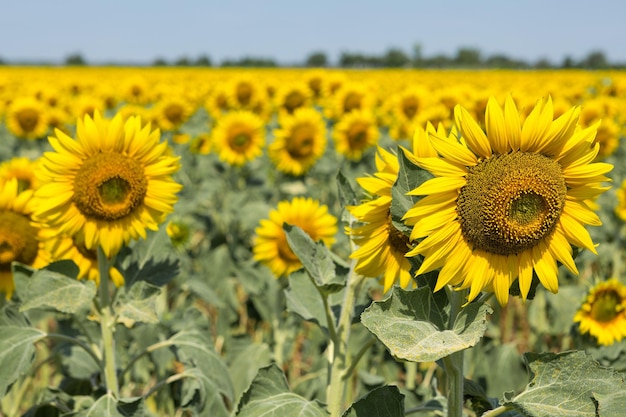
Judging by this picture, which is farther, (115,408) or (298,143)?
(298,143)

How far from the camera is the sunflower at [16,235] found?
2.52 meters

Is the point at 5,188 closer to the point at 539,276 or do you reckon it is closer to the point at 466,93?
the point at 539,276

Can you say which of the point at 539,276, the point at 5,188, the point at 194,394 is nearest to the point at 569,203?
the point at 539,276

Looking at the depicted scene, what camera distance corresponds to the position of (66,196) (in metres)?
2.22

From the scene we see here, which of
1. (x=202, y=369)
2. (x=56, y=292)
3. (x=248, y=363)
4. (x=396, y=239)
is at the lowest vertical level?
(x=248, y=363)

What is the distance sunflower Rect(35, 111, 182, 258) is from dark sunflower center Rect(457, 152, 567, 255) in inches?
43.5

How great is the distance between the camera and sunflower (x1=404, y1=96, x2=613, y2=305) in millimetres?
1469

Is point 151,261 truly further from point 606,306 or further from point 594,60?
point 594,60

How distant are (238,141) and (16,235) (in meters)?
3.62

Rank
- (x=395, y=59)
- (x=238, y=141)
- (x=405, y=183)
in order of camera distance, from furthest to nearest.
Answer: (x=395, y=59)
(x=238, y=141)
(x=405, y=183)

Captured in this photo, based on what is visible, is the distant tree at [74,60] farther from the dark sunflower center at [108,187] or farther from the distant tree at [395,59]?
the dark sunflower center at [108,187]

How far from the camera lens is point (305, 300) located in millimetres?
2287

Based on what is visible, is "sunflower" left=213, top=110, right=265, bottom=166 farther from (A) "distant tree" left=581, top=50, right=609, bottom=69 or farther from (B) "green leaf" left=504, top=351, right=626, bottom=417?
(A) "distant tree" left=581, top=50, right=609, bottom=69

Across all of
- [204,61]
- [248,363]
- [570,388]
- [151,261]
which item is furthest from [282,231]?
[204,61]
